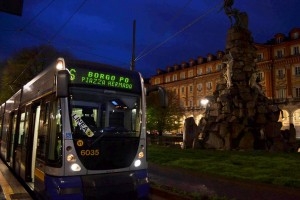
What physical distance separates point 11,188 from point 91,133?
4.73m

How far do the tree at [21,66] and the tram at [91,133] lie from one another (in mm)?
35189

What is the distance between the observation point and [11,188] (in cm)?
1060

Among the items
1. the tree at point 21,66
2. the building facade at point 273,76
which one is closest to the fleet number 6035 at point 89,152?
the tree at point 21,66

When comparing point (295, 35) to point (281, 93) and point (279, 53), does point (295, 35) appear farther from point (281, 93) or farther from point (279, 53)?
point (281, 93)

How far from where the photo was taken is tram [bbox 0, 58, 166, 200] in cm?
716

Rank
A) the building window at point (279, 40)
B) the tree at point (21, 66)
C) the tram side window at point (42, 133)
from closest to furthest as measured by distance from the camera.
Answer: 1. the tram side window at point (42, 133)
2. the tree at point (21, 66)
3. the building window at point (279, 40)

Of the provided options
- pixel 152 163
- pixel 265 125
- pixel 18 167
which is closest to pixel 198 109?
pixel 265 125

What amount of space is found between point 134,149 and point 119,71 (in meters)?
1.97

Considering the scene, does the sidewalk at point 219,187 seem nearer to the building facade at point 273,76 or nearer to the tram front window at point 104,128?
the tram front window at point 104,128

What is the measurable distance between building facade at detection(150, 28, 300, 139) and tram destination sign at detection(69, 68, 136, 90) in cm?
4343

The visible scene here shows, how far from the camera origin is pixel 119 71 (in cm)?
859

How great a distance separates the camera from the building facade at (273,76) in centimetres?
5841

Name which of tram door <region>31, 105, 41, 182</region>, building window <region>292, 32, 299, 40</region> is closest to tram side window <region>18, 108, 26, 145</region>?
tram door <region>31, 105, 41, 182</region>

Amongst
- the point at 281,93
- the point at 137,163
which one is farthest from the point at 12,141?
the point at 281,93
